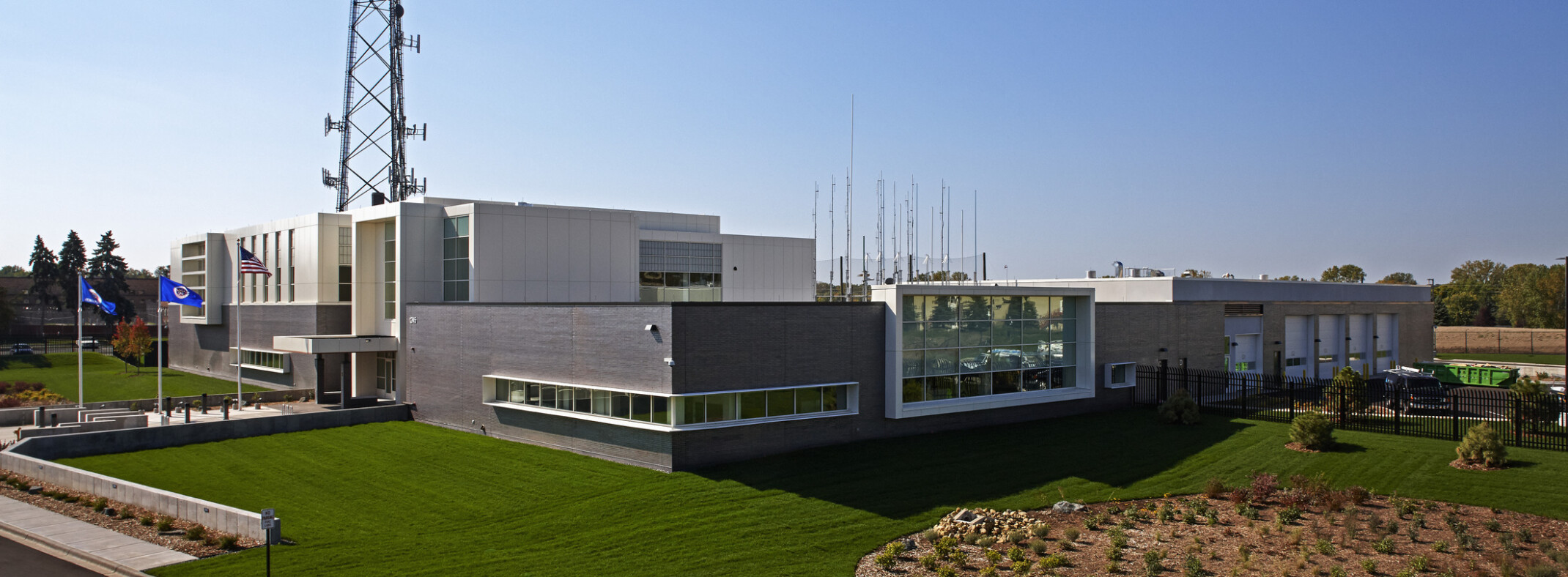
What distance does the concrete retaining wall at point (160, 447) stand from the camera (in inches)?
744

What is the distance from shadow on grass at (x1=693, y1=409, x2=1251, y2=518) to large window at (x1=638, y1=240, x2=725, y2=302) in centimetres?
1695

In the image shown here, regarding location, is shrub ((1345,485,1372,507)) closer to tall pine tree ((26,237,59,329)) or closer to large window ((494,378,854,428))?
large window ((494,378,854,428))

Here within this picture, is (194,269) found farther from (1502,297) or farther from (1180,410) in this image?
(1502,297)

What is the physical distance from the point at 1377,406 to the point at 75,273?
105 metres

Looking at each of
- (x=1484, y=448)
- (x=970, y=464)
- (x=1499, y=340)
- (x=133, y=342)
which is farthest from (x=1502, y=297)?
(x=133, y=342)

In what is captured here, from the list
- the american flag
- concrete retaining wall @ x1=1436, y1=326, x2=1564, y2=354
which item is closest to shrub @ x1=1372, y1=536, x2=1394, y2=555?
the american flag

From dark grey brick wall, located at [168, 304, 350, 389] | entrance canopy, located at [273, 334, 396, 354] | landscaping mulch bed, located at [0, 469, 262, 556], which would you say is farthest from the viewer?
dark grey brick wall, located at [168, 304, 350, 389]

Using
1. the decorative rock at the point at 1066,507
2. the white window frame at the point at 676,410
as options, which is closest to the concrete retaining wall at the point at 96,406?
the white window frame at the point at 676,410

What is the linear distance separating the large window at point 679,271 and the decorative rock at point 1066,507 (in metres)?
22.4

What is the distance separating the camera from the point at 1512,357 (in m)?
79.1

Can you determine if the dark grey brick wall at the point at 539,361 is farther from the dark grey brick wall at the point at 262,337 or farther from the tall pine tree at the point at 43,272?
Result: the tall pine tree at the point at 43,272

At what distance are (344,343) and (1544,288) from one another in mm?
117701

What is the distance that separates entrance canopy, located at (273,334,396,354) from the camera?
32.2 m

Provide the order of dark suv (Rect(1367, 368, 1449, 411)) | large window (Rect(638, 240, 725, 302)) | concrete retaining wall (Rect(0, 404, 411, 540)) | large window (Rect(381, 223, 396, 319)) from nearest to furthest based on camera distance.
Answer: concrete retaining wall (Rect(0, 404, 411, 540))
dark suv (Rect(1367, 368, 1449, 411))
large window (Rect(381, 223, 396, 319))
large window (Rect(638, 240, 725, 302))
